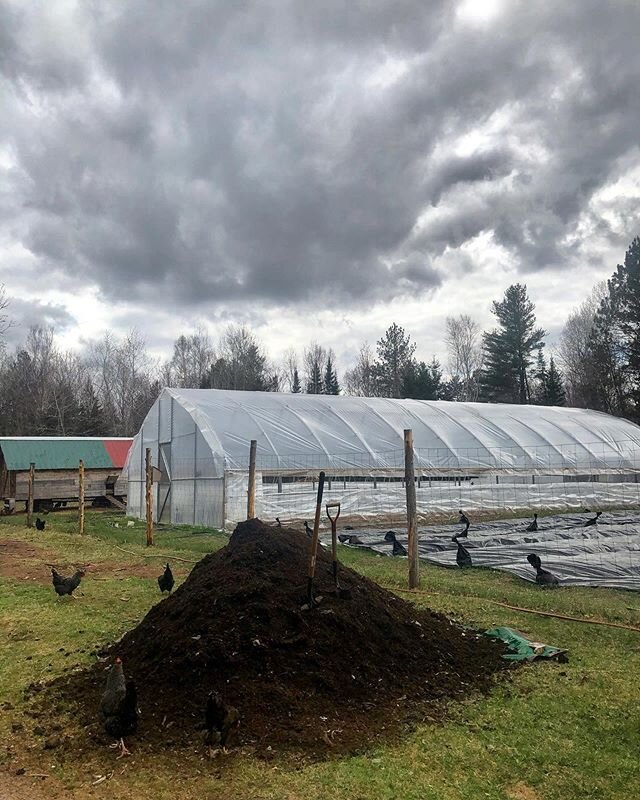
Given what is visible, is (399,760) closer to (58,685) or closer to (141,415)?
(58,685)

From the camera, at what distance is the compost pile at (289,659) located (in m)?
3.68

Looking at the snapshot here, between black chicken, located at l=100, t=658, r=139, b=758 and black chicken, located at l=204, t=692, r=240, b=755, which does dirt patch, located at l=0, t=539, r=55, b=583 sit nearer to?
black chicken, located at l=100, t=658, r=139, b=758

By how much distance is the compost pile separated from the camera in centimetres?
368

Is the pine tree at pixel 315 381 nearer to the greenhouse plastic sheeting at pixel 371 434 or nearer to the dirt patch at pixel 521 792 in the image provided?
the greenhouse plastic sheeting at pixel 371 434

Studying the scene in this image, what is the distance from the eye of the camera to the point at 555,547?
10789mm

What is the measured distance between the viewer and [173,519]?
17.8m

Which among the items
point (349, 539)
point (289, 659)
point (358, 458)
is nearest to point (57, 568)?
point (349, 539)

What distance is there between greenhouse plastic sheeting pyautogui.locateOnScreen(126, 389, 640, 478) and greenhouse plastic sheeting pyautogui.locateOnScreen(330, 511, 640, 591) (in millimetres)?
3394

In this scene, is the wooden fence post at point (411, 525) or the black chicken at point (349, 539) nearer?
the wooden fence post at point (411, 525)

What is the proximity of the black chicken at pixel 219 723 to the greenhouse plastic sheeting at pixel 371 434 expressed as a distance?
12.2m

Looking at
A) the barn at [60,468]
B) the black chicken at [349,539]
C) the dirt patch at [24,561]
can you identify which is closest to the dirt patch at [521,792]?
the dirt patch at [24,561]

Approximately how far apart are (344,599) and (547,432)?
19.8 m

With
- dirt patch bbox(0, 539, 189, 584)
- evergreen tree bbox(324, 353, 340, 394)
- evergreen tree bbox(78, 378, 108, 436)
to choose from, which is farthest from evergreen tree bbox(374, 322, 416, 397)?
dirt patch bbox(0, 539, 189, 584)

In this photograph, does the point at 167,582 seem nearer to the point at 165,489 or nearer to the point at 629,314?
the point at 165,489
